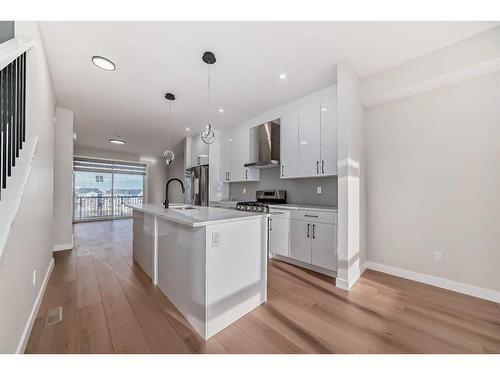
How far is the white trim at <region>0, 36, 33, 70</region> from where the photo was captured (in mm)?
983

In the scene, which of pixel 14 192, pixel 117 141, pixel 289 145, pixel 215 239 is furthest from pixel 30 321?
pixel 117 141

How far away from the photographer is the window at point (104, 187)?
6977 mm

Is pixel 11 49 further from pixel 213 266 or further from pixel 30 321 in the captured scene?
pixel 30 321

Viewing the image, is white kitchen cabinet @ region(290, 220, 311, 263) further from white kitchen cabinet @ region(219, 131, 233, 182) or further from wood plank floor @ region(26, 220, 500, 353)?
white kitchen cabinet @ region(219, 131, 233, 182)

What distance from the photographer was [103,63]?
2.30 m

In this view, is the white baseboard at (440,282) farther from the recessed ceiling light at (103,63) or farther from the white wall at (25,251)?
the recessed ceiling light at (103,63)

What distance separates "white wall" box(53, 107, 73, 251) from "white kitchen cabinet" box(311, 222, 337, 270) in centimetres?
431

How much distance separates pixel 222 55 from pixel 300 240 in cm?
250

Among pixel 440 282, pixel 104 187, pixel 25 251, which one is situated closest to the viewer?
pixel 25 251

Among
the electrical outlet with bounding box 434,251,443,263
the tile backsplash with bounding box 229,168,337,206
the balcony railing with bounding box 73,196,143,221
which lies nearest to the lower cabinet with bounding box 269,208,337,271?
the tile backsplash with bounding box 229,168,337,206

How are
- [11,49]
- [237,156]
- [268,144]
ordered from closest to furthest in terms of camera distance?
[11,49] → [268,144] → [237,156]

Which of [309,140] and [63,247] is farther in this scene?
[63,247]

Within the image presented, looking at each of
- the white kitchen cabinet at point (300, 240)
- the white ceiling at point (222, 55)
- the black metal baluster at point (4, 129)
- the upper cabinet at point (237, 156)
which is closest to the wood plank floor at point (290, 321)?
the white kitchen cabinet at point (300, 240)
